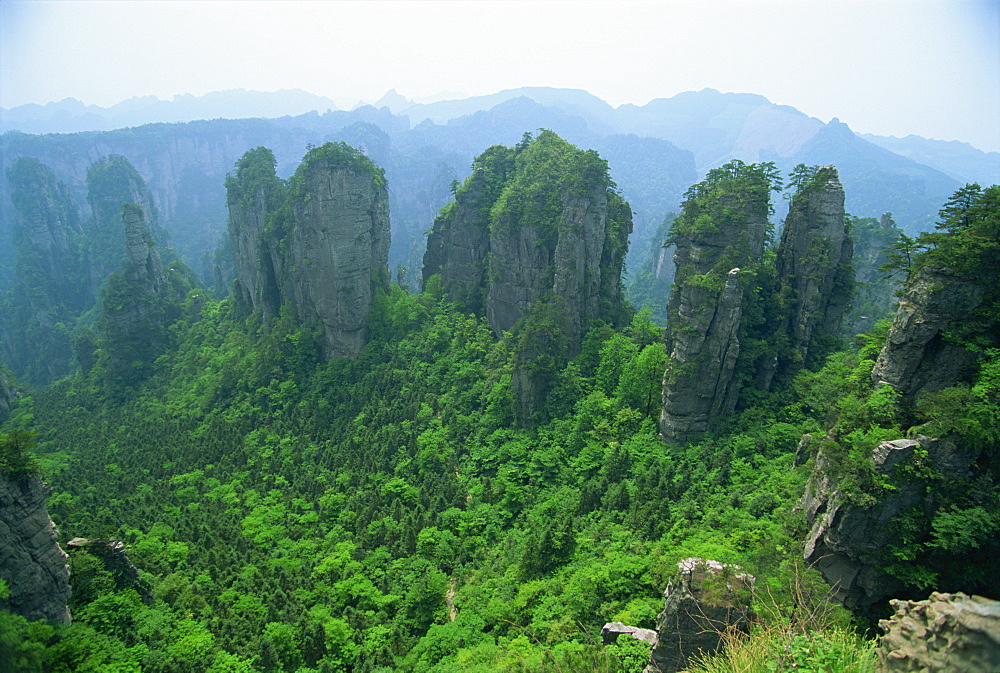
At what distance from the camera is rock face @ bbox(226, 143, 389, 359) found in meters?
38.6

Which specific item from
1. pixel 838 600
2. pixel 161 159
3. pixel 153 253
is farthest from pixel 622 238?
pixel 161 159

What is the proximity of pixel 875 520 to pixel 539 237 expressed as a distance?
83.6 ft

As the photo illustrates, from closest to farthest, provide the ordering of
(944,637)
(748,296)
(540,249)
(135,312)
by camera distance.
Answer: (944,637) → (748,296) → (540,249) → (135,312)

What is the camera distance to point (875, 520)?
12.9m

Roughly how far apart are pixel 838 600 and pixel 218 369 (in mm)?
44738

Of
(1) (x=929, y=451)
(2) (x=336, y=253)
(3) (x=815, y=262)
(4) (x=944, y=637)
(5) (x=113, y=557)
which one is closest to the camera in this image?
(4) (x=944, y=637)

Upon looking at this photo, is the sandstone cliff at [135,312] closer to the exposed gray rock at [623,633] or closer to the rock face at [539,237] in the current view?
the rock face at [539,237]

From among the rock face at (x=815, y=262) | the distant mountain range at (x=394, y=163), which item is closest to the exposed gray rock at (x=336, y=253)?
the rock face at (x=815, y=262)

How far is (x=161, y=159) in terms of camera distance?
121188 mm

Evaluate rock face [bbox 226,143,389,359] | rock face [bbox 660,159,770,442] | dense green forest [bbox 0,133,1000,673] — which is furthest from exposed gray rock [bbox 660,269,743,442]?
rock face [bbox 226,143,389,359]

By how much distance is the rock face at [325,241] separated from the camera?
127ft

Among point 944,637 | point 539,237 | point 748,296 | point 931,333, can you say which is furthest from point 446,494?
point 944,637

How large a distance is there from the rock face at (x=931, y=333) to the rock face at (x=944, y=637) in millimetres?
10306

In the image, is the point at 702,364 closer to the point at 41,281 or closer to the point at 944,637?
the point at 944,637
